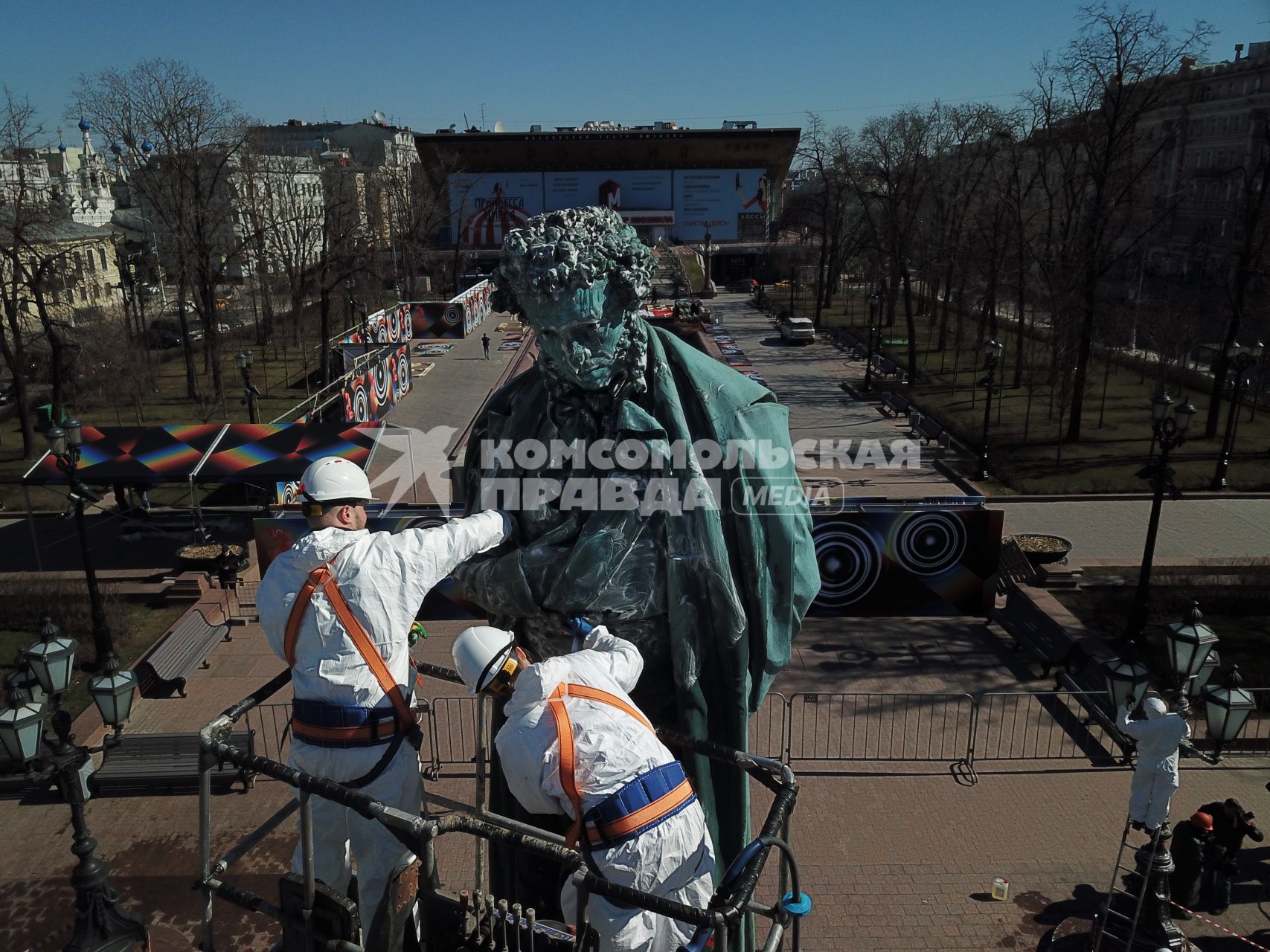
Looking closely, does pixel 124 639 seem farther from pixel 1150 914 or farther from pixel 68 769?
pixel 1150 914

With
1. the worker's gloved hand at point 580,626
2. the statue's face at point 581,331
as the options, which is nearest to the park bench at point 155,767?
the worker's gloved hand at point 580,626

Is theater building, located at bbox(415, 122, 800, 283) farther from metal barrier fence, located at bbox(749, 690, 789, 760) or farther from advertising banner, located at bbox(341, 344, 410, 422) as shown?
metal barrier fence, located at bbox(749, 690, 789, 760)

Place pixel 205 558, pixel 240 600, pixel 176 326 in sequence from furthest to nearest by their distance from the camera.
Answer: pixel 176 326, pixel 205 558, pixel 240 600

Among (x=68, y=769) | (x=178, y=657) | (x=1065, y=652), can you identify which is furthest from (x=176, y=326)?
(x=1065, y=652)

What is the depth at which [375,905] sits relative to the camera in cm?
372

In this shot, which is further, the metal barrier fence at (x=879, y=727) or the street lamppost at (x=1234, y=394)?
the street lamppost at (x=1234, y=394)

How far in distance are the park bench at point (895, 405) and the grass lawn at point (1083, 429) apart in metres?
0.92

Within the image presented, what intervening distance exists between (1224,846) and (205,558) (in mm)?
16393

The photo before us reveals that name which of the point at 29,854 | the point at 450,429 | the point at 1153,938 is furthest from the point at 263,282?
the point at 1153,938

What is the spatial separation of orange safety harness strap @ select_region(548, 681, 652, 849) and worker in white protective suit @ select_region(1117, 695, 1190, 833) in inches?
249

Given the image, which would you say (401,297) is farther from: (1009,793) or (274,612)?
(274,612)

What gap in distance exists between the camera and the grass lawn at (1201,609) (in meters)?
14.6

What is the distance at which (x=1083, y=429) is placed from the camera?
27906 mm

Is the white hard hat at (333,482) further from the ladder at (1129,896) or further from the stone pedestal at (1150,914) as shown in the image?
the stone pedestal at (1150,914)
